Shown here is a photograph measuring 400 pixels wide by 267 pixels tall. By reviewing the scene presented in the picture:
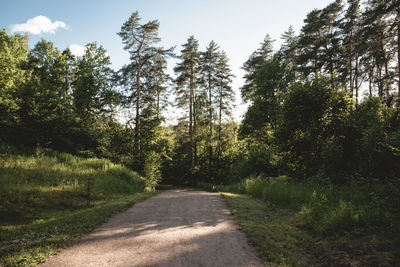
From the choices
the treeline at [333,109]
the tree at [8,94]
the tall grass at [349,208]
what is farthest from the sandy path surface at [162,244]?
the tree at [8,94]

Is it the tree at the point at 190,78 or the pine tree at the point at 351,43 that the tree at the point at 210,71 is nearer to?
the tree at the point at 190,78

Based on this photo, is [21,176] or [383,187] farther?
[21,176]

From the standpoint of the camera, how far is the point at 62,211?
Result: 778 cm

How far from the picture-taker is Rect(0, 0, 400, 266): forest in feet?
22.0

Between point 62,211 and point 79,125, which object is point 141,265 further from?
point 79,125

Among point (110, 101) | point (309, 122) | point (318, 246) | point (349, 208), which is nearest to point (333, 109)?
point (309, 122)

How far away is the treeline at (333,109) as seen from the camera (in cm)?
802

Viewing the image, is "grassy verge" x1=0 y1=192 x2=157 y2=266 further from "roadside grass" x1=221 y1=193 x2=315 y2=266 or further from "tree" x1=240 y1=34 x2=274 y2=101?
"tree" x1=240 y1=34 x2=274 y2=101

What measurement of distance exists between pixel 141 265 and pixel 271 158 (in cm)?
1530

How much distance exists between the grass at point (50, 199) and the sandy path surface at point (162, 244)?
581 millimetres

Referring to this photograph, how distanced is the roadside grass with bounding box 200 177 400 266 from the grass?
481cm

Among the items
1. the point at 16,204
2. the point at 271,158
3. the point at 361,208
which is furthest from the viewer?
the point at 271,158

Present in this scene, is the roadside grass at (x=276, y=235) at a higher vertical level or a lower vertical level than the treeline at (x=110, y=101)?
lower

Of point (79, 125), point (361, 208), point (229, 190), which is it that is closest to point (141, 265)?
point (361, 208)
